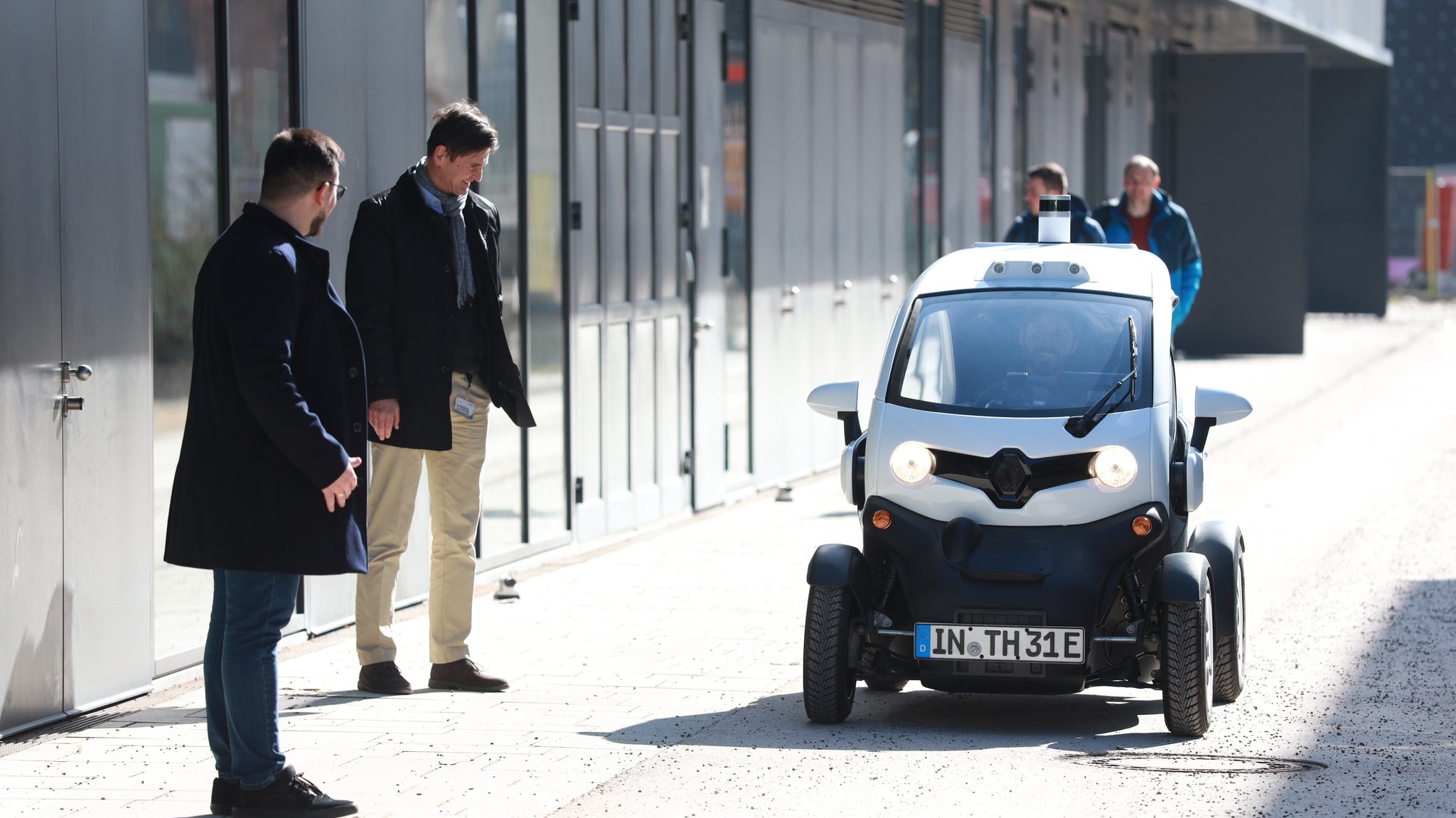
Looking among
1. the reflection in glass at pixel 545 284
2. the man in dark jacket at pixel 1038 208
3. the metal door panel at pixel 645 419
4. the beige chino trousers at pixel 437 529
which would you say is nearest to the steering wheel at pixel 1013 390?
the beige chino trousers at pixel 437 529

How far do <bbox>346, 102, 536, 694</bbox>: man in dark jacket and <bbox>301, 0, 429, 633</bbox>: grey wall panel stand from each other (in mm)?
1022

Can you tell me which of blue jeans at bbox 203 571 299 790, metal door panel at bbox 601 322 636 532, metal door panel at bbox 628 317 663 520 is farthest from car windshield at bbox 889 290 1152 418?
metal door panel at bbox 628 317 663 520

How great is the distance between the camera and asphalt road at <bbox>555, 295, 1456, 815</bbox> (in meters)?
5.75

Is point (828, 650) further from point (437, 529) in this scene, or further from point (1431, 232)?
point (1431, 232)

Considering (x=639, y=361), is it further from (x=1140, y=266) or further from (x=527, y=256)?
(x=1140, y=266)

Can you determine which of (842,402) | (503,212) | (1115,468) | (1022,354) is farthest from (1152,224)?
(1115,468)

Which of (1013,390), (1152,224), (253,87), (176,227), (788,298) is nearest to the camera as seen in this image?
(1013,390)

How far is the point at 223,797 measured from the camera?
18.2ft

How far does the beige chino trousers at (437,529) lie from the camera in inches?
285

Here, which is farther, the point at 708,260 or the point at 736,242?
the point at 736,242

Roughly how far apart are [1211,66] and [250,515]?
2251 cm

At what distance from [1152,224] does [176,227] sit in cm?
582

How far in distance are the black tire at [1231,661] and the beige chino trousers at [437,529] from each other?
2572 millimetres

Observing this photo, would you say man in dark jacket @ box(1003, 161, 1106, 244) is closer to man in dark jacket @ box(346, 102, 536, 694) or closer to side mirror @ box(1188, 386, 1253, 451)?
→ side mirror @ box(1188, 386, 1253, 451)
